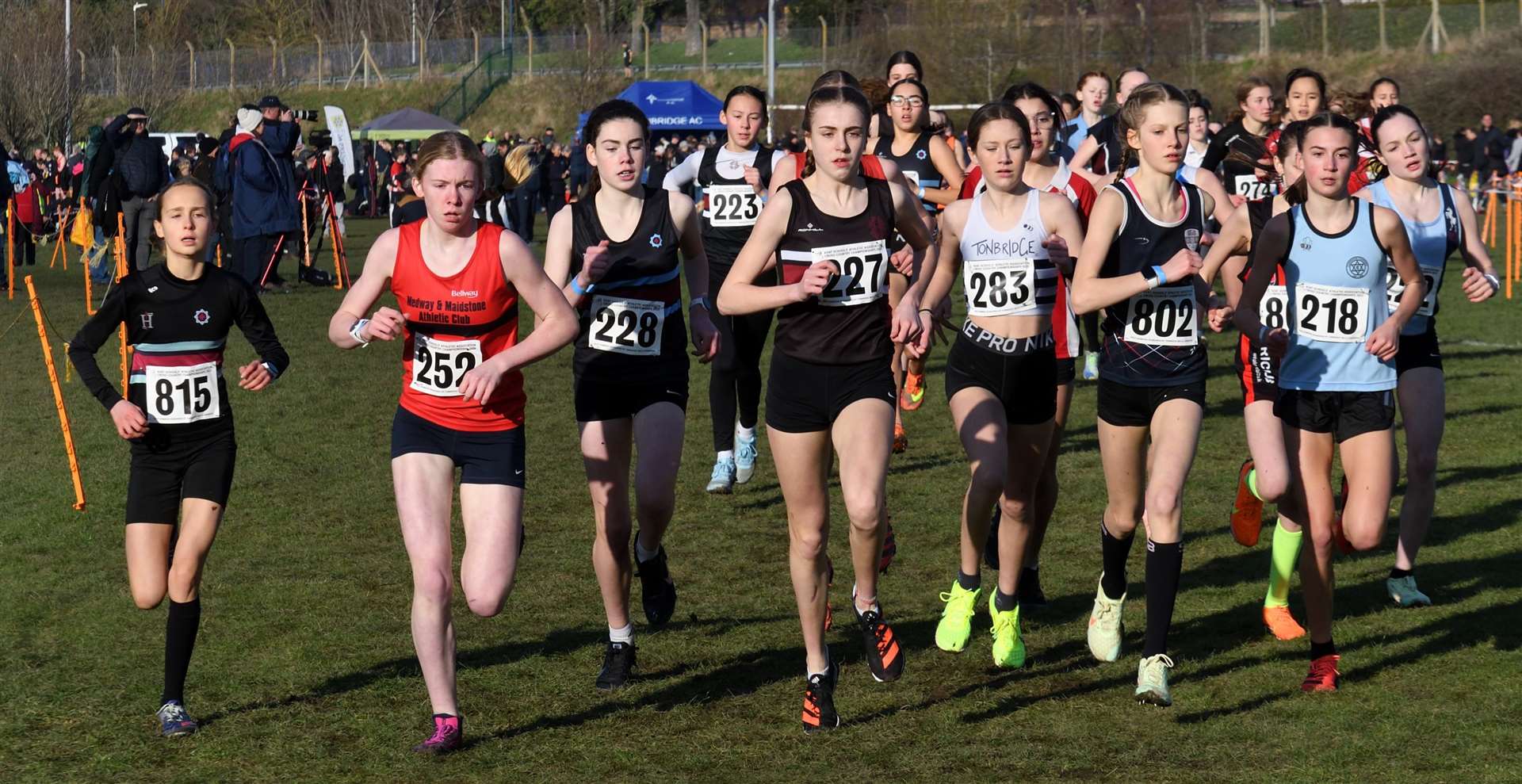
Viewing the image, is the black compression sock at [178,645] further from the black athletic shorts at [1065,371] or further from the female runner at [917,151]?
the female runner at [917,151]

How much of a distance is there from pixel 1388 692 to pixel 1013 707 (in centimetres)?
134

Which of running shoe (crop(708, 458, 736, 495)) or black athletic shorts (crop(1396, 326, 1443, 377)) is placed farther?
running shoe (crop(708, 458, 736, 495))

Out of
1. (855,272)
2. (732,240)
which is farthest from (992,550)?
(732,240)

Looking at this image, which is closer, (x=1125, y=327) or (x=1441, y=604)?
(x=1125, y=327)

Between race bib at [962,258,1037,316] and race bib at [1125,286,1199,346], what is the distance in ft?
1.42

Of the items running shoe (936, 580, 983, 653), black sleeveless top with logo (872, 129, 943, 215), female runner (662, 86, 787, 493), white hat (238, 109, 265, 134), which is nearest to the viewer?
running shoe (936, 580, 983, 653)

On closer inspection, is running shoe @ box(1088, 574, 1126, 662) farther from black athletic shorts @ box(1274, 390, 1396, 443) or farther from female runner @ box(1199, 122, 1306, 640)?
black athletic shorts @ box(1274, 390, 1396, 443)

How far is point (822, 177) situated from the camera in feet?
19.7

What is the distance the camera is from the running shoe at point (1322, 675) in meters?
6.32

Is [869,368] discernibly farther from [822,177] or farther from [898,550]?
[898,550]

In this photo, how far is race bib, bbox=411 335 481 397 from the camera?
564 centimetres

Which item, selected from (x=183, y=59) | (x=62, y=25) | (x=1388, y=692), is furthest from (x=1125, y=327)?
(x=183, y=59)

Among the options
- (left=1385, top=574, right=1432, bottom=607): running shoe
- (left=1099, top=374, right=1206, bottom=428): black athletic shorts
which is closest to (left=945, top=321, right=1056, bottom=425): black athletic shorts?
(left=1099, top=374, right=1206, bottom=428): black athletic shorts

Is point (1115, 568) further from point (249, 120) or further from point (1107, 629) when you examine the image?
point (249, 120)
